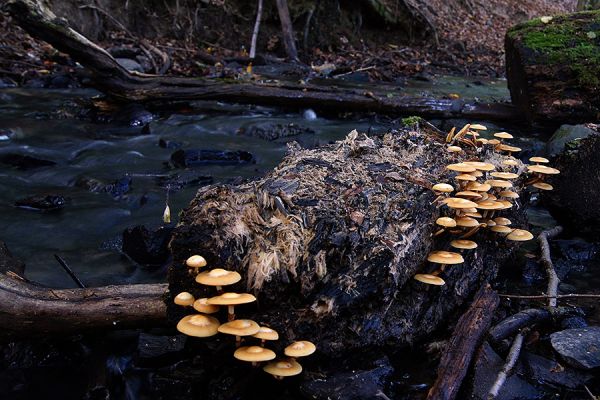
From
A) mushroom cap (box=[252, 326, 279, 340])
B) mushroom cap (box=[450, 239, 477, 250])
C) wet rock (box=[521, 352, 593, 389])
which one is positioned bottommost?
wet rock (box=[521, 352, 593, 389])

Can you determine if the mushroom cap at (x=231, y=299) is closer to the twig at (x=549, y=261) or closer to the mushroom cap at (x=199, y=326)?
the mushroom cap at (x=199, y=326)

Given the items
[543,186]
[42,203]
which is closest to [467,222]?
[543,186]

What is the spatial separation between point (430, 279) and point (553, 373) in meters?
0.97

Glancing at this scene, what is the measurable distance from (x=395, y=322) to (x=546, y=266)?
2.02 metres

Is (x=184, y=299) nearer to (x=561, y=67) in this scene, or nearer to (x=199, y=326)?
(x=199, y=326)

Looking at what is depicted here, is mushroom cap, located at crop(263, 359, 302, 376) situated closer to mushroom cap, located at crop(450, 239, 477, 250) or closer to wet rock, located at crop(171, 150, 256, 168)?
mushroom cap, located at crop(450, 239, 477, 250)

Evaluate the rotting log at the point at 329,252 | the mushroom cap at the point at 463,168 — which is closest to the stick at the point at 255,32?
the rotting log at the point at 329,252

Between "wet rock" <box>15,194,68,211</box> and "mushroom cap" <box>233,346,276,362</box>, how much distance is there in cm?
460

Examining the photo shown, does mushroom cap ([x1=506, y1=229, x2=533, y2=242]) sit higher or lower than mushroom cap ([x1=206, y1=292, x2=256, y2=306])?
lower

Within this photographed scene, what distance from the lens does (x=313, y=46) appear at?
65.9 ft

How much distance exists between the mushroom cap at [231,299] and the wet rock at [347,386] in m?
0.70

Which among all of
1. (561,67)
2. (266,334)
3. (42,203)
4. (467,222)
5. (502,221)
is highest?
(561,67)

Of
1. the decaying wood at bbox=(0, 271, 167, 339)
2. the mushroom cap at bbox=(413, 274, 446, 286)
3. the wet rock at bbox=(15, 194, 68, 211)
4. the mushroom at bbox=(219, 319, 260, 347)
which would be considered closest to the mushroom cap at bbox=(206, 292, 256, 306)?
the mushroom at bbox=(219, 319, 260, 347)

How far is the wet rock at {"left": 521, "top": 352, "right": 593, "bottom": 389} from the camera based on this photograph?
3375mm
